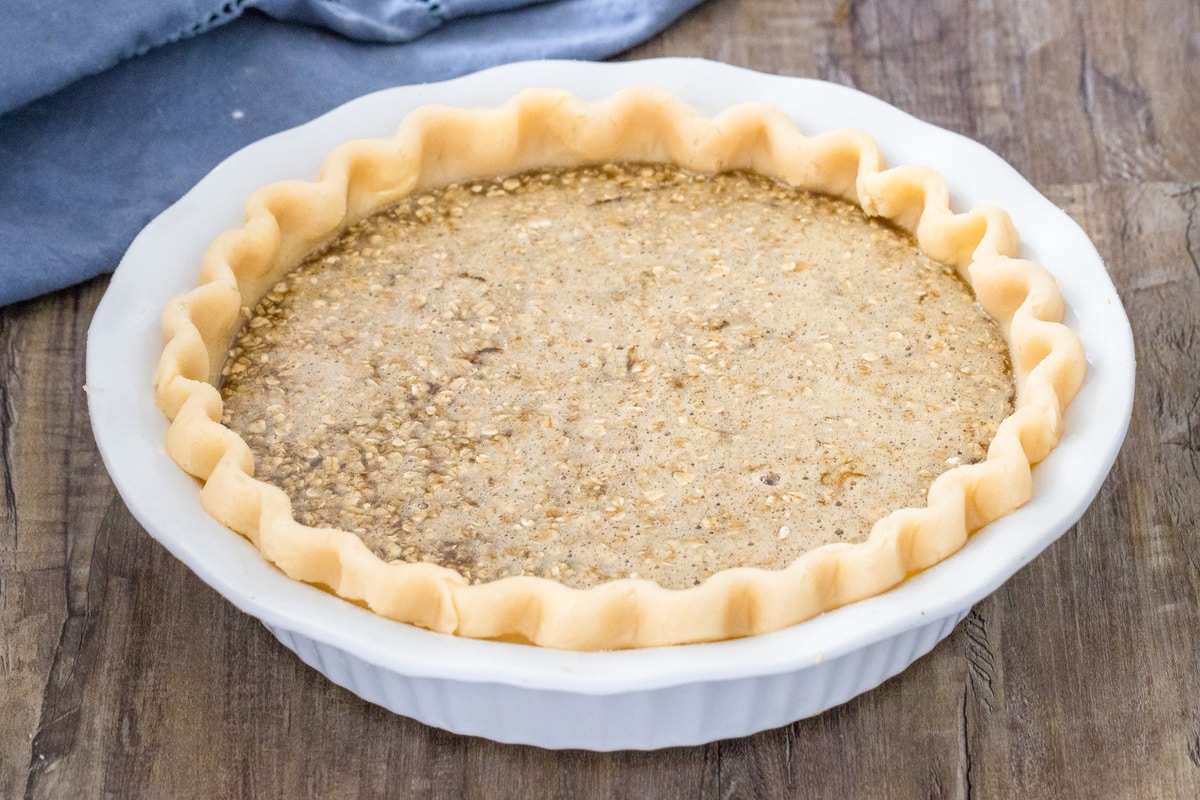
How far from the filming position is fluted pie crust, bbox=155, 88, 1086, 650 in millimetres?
1534

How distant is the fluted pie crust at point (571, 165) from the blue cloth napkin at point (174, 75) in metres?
0.49

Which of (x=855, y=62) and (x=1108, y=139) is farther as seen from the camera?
(x=855, y=62)

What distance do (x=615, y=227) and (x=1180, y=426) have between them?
2.75ft

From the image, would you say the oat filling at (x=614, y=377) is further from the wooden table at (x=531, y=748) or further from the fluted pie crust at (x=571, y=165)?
the wooden table at (x=531, y=748)

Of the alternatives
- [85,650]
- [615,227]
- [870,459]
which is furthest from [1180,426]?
[85,650]

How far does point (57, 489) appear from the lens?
2.03 metres

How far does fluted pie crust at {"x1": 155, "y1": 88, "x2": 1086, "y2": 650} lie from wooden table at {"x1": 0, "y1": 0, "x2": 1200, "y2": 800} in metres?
0.25

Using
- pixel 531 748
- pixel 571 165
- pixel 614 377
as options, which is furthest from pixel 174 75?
pixel 531 748

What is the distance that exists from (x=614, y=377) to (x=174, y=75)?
43.3 inches

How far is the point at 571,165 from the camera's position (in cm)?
214

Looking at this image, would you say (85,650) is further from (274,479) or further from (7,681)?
(274,479)

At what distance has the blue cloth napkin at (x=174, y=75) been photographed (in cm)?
230

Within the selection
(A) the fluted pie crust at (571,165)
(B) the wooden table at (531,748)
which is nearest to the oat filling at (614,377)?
(A) the fluted pie crust at (571,165)

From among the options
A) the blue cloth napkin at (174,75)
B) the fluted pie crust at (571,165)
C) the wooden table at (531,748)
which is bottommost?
the wooden table at (531,748)
